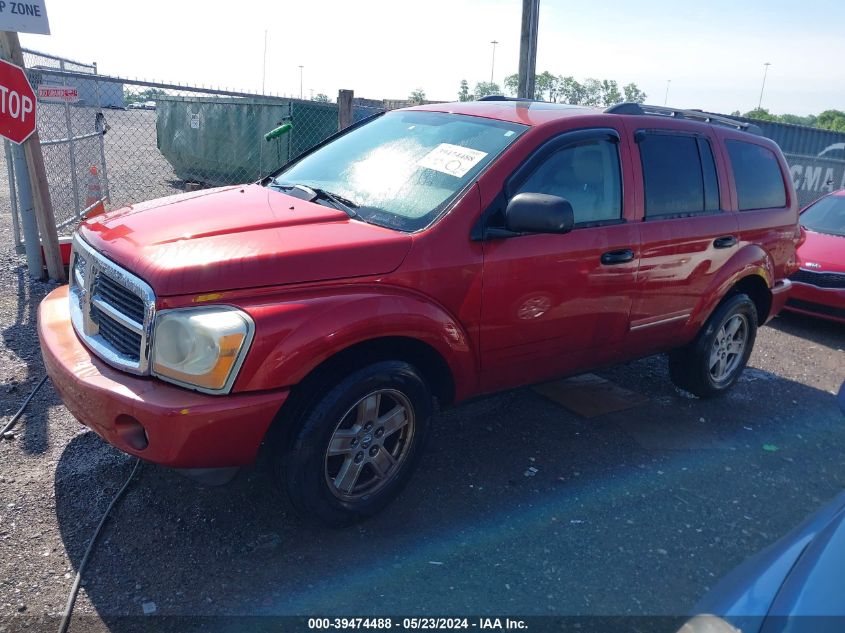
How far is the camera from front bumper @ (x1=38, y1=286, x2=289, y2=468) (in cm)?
259

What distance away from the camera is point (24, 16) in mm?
5488

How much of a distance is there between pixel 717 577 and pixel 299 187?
287cm

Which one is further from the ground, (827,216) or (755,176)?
(755,176)

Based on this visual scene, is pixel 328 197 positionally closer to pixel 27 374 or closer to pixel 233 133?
pixel 27 374

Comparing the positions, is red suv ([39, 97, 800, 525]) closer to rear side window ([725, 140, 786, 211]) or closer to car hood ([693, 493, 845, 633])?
rear side window ([725, 140, 786, 211])

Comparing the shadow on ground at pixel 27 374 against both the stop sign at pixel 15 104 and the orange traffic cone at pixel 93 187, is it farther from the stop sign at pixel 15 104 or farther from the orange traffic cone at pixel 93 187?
the orange traffic cone at pixel 93 187

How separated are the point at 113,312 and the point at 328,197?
123cm

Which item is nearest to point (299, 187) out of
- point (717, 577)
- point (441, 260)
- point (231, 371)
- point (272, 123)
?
point (441, 260)

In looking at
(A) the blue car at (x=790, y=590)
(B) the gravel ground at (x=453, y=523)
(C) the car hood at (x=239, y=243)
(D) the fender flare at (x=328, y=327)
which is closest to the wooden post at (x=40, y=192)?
(B) the gravel ground at (x=453, y=523)

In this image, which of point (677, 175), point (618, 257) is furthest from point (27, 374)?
point (677, 175)

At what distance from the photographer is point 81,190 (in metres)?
9.80

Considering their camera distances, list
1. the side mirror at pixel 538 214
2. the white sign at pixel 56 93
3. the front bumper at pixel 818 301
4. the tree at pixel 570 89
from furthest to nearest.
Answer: the tree at pixel 570 89, the front bumper at pixel 818 301, the white sign at pixel 56 93, the side mirror at pixel 538 214

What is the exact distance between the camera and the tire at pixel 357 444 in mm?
2918

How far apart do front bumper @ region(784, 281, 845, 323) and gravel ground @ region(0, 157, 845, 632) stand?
2873mm
